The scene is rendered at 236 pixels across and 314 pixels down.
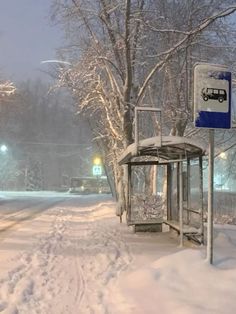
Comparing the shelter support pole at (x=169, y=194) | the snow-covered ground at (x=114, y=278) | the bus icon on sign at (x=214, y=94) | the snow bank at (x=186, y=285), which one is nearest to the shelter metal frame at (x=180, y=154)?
the shelter support pole at (x=169, y=194)

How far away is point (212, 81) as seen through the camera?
29.7ft

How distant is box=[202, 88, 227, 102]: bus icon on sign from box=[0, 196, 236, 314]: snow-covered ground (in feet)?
8.65

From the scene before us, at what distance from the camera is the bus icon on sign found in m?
8.98

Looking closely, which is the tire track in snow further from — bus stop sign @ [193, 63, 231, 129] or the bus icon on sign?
the bus icon on sign

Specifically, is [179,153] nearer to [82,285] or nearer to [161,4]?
[82,285]

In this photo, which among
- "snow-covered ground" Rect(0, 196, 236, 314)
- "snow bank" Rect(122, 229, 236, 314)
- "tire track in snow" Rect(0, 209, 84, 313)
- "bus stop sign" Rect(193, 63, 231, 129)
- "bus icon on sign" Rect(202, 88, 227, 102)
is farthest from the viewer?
"bus icon on sign" Rect(202, 88, 227, 102)

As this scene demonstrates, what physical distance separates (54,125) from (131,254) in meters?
90.6

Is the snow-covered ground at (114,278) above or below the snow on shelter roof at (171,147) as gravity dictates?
below

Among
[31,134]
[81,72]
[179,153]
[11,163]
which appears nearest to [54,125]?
[31,134]

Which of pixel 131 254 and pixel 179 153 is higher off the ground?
pixel 179 153

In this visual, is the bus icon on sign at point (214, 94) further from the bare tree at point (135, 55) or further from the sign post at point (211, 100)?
the bare tree at point (135, 55)

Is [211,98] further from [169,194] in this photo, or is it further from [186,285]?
[169,194]

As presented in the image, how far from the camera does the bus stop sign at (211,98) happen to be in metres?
8.88

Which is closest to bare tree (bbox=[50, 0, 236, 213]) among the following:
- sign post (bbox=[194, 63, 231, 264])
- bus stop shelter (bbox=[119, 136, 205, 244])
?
bus stop shelter (bbox=[119, 136, 205, 244])
